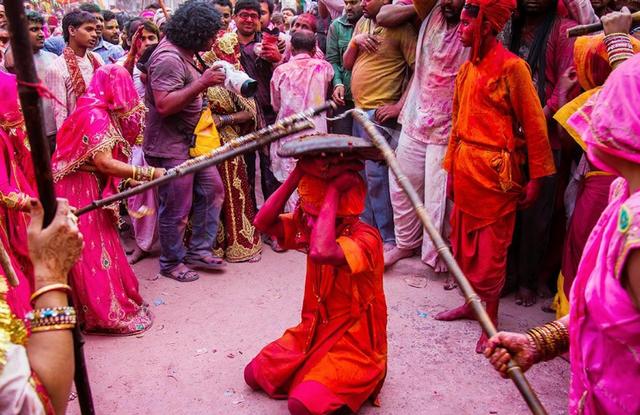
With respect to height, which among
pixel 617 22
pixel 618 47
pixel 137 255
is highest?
pixel 617 22

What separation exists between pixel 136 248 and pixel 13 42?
4.39 m

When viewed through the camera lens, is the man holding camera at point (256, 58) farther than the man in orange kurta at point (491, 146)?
Yes

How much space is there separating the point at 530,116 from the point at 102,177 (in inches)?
119

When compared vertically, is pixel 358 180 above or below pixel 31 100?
below

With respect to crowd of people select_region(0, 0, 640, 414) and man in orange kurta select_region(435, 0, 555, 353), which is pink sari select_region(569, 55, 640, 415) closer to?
crowd of people select_region(0, 0, 640, 414)

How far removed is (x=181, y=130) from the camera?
16.5 feet

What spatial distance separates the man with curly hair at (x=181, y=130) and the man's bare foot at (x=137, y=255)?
46 cm

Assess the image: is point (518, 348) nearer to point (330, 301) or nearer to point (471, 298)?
point (471, 298)

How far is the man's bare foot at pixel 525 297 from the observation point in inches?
181

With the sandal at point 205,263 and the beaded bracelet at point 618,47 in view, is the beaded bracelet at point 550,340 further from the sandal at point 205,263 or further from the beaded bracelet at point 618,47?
the sandal at point 205,263

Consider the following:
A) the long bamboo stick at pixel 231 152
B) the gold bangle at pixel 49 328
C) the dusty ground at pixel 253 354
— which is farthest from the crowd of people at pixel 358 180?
the long bamboo stick at pixel 231 152

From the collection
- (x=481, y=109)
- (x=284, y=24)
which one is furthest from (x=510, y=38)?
(x=284, y=24)

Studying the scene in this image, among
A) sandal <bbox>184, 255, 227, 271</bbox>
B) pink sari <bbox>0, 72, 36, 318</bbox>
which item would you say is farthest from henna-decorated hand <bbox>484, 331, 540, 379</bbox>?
sandal <bbox>184, 255, 227, 271</bbox>

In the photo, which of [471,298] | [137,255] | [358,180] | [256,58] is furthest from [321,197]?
[256,58]
